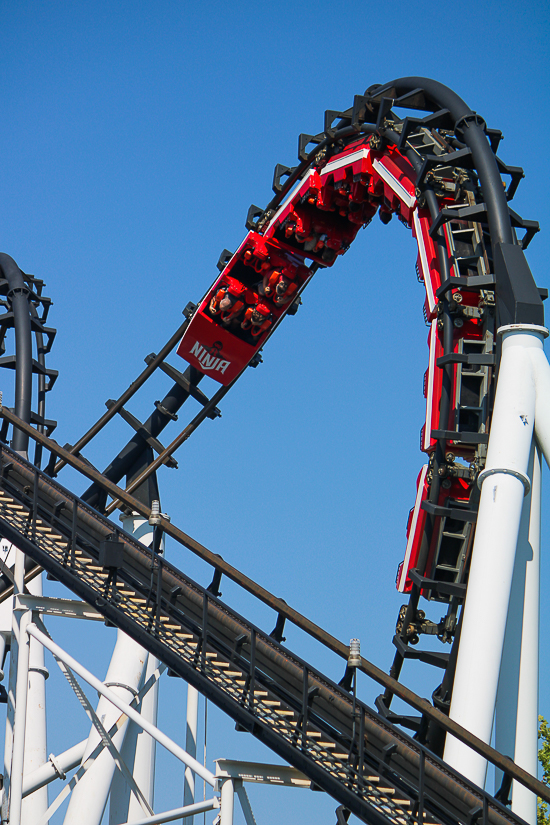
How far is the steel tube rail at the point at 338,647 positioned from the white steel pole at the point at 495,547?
265 mm

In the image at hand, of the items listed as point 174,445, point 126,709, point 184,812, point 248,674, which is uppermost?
point 174,445

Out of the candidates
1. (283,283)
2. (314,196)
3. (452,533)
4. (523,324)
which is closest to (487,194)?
(523,324)

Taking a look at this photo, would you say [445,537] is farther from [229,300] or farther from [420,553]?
[229,300]

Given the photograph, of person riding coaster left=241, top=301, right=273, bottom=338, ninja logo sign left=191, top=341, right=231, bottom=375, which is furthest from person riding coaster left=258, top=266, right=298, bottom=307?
ninja logo sign left=191, top=341, right=231, bottom=375

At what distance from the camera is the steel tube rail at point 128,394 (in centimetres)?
1480

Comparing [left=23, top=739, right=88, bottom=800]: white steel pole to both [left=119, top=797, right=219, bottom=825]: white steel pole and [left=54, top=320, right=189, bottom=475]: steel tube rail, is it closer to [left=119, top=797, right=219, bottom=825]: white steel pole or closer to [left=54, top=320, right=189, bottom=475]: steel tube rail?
[left=119, top=797, right=219, bottom=825]: white steel pole

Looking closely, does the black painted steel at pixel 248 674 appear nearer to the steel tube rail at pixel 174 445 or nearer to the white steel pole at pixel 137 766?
the white steel pole at pixel 137 766

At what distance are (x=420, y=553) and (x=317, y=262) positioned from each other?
6225mm

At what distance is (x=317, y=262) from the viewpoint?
13.7 m

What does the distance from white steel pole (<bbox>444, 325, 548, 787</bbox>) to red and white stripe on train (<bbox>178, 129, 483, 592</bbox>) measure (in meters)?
0.85

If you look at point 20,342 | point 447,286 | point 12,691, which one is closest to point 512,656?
point 447,286

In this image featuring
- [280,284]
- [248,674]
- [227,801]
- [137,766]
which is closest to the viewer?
[227,801]

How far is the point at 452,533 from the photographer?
8.27 m

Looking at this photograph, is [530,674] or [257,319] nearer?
[530,674]
